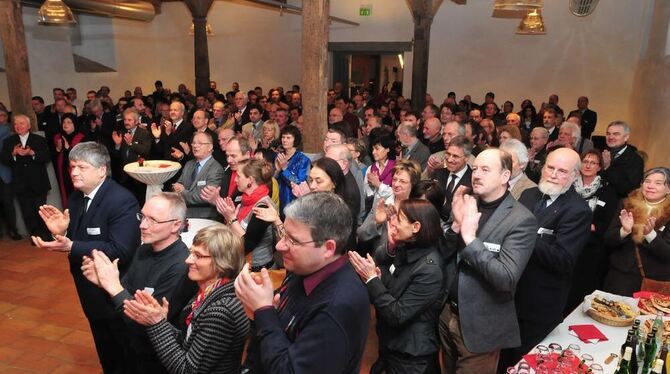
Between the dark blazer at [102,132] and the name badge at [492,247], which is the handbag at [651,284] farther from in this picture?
the dark blazer at [102,132]

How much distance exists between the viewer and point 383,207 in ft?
10.4

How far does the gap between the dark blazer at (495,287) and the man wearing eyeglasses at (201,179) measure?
2.63 m

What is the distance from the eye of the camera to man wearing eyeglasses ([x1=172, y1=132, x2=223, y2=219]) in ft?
14.4

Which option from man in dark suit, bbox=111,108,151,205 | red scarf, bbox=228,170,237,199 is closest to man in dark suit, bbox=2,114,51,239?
man in dark suit, bbox=111,108,151,205

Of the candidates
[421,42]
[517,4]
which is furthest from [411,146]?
[421,42]

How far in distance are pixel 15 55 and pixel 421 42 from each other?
7.69 meters

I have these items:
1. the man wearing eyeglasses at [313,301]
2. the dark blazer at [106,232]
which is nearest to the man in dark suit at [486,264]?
the man wearing eyeglasses at [313,301]

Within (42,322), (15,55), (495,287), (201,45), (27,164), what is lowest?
(42,322)

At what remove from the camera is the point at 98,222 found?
2.91m

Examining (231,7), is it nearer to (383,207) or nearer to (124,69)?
(124,69)

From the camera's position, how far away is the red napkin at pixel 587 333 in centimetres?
256

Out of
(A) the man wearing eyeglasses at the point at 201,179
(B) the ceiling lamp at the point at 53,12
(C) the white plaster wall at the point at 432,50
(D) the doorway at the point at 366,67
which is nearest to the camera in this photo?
(A) the man wearing eyeglasses at the point at 201,179

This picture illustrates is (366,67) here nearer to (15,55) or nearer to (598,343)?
(15,55)

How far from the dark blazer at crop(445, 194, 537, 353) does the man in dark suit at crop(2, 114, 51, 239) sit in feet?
18.1
